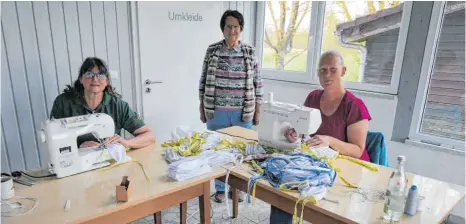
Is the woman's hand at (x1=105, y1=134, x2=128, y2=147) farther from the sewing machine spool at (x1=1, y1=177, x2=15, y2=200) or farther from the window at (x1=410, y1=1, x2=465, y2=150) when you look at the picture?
the window at (x1=410, y1=1, x2=465, y2=150)

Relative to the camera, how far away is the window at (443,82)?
2252 mm

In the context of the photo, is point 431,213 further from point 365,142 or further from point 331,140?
point 365,142

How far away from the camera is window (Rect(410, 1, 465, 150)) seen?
7.39 ft

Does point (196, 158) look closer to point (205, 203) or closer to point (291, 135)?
point (205, 203)

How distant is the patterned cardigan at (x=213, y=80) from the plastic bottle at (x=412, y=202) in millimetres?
1485

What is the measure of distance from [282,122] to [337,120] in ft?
1.20

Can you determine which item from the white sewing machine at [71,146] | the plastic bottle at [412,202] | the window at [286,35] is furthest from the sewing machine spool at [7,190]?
the window at [286,35]

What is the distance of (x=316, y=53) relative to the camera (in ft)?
10.3

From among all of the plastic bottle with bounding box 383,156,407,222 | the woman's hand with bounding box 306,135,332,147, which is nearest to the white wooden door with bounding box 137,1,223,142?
the woman's hand with bounding box 306,135,332,147

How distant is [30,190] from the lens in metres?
1.16

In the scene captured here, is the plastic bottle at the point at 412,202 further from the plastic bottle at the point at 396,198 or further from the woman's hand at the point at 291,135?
the woman's hand at the point at 291,135

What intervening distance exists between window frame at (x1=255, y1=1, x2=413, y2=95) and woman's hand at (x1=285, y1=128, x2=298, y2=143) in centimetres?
152

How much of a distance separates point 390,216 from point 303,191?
30 cm

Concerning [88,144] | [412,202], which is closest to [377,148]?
[412,202]
